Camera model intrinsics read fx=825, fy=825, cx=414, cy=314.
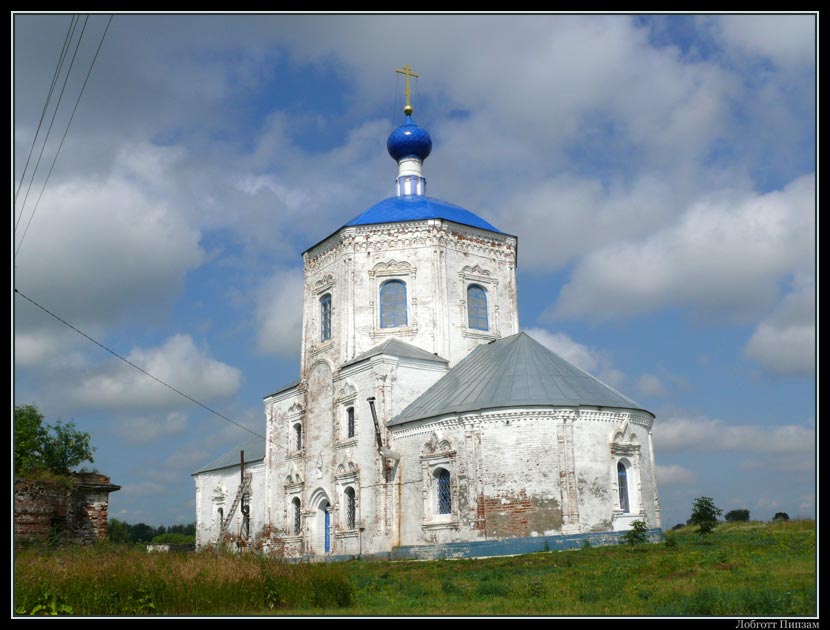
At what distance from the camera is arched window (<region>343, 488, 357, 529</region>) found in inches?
982

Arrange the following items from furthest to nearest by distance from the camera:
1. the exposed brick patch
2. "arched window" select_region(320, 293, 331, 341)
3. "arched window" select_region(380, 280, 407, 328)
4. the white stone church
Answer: "arched window" select_region(320, 293, 331, 341)
"arched window" select_region(380, 280, 407, 328)
the white stone church
the exposed brick patch

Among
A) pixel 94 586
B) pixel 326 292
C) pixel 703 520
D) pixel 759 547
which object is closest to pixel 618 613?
pixel 94 586

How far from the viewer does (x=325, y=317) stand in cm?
2825

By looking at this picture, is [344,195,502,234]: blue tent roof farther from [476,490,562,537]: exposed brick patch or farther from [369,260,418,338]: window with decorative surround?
[476,490,562,537]: exposed brick patch

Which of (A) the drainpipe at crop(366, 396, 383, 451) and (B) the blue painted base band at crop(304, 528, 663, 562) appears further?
(A) the drainpipe at crop(366, 396, 383, 451)

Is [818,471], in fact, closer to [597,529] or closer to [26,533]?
[597,529]

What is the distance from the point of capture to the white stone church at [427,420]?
21.2m

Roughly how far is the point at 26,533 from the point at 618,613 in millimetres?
12738

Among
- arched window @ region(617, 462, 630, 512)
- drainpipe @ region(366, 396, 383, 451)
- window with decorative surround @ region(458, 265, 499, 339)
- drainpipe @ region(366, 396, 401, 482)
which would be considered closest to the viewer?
arched window @ region(617, 462, 630, 512)

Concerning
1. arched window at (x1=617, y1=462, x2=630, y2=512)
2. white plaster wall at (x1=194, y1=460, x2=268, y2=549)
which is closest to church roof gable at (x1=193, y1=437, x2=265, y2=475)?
white plaster wall at (x1=194, y1=460, x2=268, y2=549)

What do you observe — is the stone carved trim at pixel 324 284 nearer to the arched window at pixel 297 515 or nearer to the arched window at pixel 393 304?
the arched window at pixel 393 304

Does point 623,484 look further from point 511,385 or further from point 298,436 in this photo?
point 298,436

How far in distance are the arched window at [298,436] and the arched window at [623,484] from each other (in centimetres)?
1081

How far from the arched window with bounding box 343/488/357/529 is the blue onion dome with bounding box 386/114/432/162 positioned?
40.8 ft
